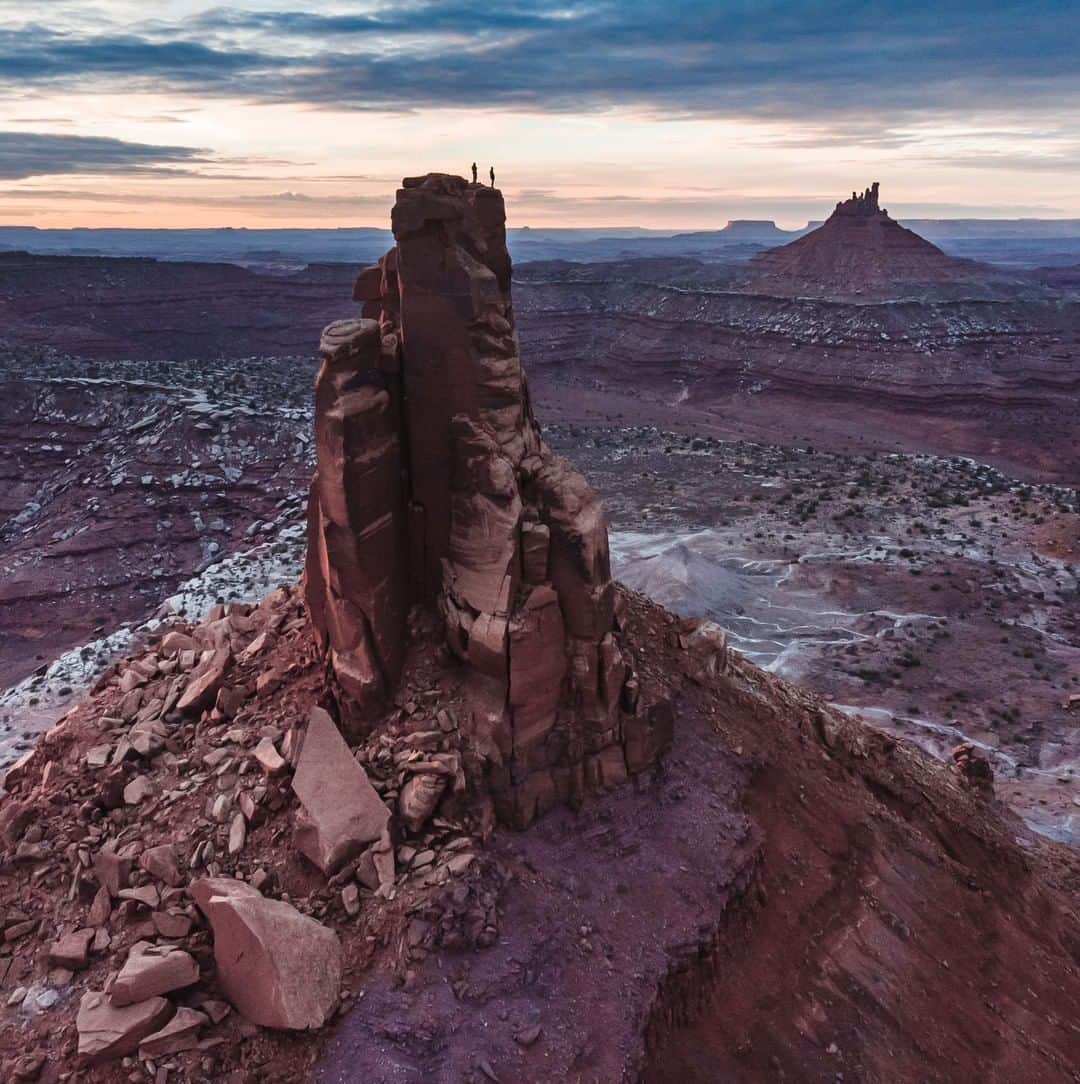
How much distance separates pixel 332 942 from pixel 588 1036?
3.26 meters

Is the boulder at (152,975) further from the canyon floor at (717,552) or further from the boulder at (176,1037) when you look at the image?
the canyon floor at (717,552)

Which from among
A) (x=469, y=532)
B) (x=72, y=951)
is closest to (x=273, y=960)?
(x=72, y=951)

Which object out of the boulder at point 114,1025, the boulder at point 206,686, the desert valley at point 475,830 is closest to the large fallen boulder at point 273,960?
the desert valley at point 475,830

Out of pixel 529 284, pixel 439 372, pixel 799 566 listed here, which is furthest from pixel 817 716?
pixel 529 284

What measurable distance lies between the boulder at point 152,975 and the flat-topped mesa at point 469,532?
12.7 feet

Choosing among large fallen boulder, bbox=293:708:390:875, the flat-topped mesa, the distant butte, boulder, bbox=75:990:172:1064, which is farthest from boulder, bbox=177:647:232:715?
the distant butte

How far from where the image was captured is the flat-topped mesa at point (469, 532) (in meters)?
11.9

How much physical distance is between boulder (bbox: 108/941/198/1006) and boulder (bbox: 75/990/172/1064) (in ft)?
0.33

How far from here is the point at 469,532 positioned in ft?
40.9

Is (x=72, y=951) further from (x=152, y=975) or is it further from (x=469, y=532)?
(x=469, y=532)

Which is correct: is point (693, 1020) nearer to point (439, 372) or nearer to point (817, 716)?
point (817, 716)

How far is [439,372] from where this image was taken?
1252 centimetres

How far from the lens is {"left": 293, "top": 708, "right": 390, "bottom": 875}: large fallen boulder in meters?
10.5

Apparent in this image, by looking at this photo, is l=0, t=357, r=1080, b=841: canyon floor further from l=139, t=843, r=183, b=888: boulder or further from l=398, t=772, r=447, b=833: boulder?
l=139, t=843, r=183, b=888: boulder
